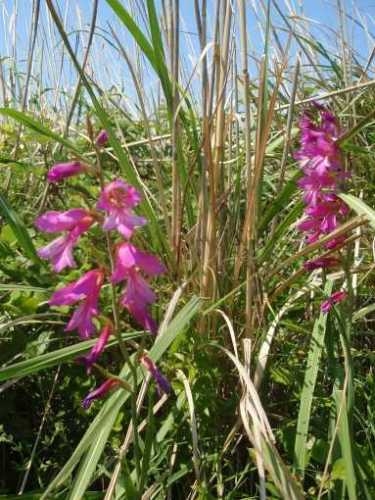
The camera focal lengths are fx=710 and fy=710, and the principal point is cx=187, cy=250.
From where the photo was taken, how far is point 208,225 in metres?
1.34

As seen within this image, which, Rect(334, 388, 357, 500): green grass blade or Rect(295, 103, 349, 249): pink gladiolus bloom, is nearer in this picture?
Rect(334, 388, 357, 500): green grass blade

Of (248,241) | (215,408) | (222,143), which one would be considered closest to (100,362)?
(215,408)

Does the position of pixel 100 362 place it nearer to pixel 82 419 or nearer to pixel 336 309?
pixel 82 419

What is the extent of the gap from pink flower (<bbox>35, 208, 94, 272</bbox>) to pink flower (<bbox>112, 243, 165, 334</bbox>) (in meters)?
0.07

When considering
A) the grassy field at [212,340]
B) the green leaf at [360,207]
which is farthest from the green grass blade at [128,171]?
the green leaf at [360,207]

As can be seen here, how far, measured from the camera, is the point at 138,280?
0.83 m

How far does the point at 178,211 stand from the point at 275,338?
1.02ft

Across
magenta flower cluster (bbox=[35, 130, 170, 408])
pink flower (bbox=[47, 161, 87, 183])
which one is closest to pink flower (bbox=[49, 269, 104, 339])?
magenta flower cluster (bbox=[35, 130, 170, 408])

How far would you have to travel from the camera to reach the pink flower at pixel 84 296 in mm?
856

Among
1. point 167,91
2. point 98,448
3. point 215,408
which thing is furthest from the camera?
point 167,91

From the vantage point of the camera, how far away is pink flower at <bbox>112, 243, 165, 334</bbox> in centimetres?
82

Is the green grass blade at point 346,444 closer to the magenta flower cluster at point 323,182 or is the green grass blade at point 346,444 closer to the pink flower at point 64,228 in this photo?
the magenta flower cluster at point 323,182

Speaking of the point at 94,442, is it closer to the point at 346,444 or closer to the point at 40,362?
the point at 40,362

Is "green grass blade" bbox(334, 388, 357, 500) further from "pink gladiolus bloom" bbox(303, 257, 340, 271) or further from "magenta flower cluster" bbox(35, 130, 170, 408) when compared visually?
"magenta flower cluster" bbox(35, 130, 170, 408)
